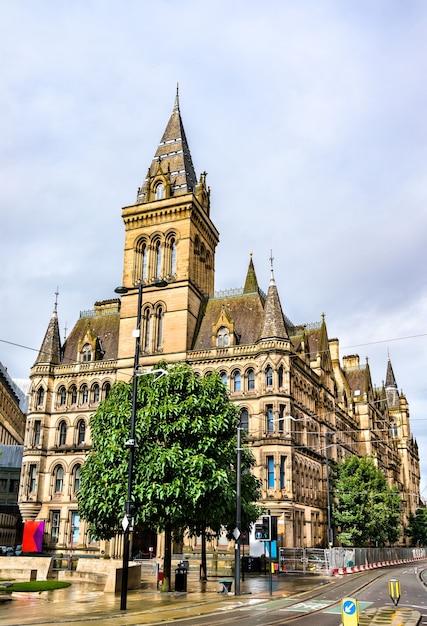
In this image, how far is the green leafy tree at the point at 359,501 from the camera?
59625mm

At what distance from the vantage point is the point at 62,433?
60469 millimetres

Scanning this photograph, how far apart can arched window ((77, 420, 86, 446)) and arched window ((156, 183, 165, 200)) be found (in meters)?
23.4

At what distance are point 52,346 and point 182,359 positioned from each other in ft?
50.8

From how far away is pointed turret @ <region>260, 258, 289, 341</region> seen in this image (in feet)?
174

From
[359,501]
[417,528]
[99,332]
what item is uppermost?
[99,332]

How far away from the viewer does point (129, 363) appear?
58.1 meters

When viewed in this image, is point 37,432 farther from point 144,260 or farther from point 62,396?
point 144,260

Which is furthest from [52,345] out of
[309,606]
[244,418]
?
[309,606]

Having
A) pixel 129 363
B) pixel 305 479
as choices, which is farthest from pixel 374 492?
pixel 129 363

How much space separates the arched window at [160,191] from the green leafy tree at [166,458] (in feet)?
114

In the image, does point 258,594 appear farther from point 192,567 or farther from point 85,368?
point 85,368

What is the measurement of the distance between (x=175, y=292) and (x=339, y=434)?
28520 mm

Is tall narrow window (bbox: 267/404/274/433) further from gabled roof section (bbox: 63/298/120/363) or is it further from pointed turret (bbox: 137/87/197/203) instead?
pointed turret (bbox: 137/87/197/203)

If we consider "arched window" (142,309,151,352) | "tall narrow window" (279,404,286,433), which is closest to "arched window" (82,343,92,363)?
"arched window" (142,309,151,352)
